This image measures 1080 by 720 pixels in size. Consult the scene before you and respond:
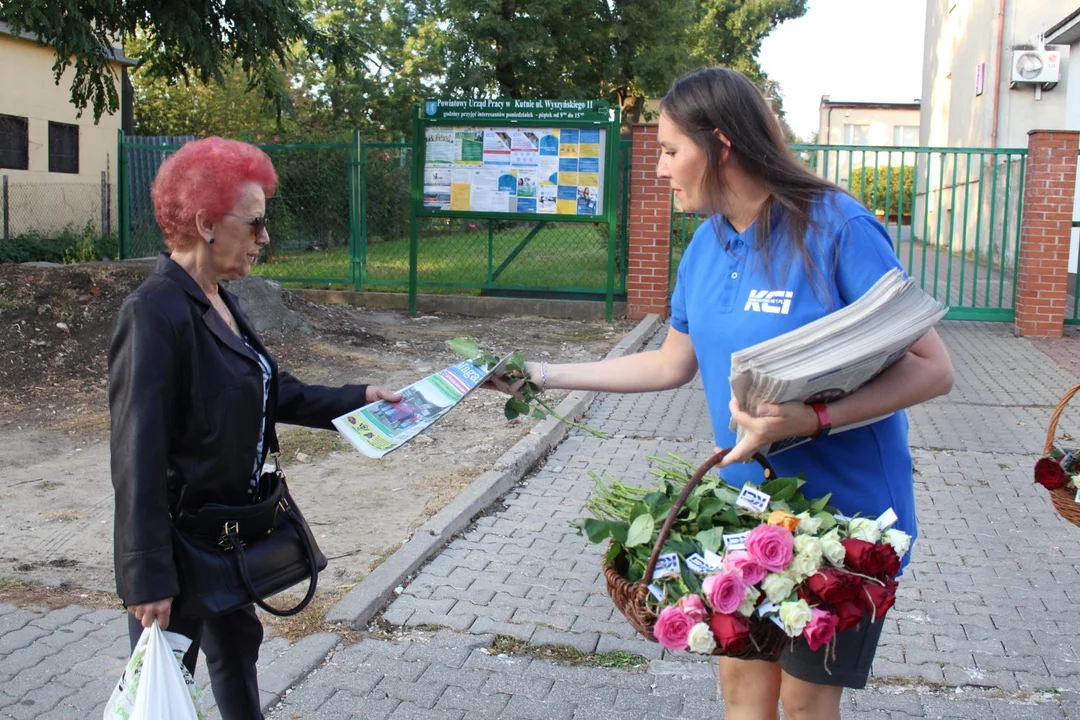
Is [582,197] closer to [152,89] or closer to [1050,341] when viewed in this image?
[1050,341]

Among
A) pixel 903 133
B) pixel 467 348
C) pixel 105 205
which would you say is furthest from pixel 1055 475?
pixel 903 133

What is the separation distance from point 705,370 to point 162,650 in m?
1.47

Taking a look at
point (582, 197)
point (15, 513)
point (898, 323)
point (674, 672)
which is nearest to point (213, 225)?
point (898, 323)

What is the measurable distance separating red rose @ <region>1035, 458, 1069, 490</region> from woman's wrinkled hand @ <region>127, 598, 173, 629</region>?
246 cm

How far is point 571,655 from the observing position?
4.06 metres

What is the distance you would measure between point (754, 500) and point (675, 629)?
322 mm

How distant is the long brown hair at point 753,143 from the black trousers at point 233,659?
1.80 m

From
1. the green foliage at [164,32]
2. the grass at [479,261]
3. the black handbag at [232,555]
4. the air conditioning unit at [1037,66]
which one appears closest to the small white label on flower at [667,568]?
the black handbag at [232,555]

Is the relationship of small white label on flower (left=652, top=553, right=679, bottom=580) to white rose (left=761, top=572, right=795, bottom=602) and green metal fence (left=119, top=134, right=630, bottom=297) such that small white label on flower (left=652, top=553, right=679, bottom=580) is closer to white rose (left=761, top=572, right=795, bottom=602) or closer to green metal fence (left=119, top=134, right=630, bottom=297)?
white rose (left=761, top=572, right=795, bottom=602)

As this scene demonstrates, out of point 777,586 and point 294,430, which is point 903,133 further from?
point 777,586

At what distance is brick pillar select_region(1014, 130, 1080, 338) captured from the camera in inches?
478

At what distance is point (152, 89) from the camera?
90.6 feet

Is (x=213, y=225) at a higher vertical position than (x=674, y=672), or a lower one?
higher

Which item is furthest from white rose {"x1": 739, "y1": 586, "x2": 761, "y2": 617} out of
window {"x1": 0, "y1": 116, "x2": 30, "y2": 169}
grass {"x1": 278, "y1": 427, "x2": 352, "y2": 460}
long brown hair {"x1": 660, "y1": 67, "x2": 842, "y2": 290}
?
window {"x1": 0, "y1": 116, "x2": 30, "y2": 169}
